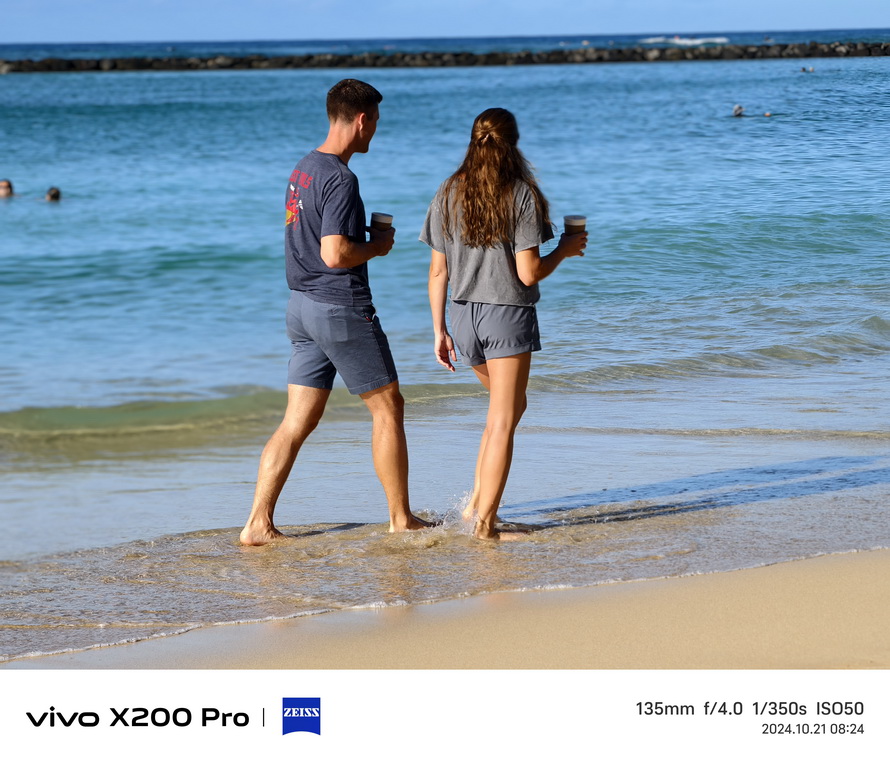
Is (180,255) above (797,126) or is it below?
below

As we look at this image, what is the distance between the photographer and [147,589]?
399cm

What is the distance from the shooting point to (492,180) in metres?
4.07

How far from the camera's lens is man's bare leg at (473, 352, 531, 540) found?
14.3ft

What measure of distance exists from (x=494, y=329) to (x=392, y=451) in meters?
0.69

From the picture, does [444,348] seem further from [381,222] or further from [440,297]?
[381,222]

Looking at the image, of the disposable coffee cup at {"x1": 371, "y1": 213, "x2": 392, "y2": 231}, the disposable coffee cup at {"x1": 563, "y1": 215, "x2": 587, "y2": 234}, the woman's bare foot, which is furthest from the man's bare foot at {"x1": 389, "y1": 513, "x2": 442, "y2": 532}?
the disposable coffee cup at {"x1": 563, "y1": 215, "x2": 587, "y2": 234}

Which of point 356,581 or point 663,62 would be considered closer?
point 356,581

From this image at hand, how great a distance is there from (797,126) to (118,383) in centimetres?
797
